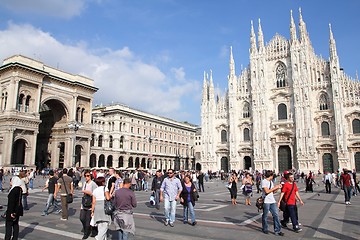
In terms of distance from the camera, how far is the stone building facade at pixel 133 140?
55281 millimetres

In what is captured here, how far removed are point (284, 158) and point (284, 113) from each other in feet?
22.1

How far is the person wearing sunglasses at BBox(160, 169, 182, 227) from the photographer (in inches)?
351

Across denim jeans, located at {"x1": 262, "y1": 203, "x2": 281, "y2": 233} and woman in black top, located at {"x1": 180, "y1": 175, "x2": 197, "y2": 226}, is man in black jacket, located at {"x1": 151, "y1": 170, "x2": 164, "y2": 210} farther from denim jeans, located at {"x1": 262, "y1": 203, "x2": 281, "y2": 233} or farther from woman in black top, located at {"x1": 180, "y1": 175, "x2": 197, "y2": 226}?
denim jeans, located at {"x1": 262, "y1": 203, "x2": 281, "y2": 233}

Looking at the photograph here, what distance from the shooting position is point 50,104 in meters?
44.4

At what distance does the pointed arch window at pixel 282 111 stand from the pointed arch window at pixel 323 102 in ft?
16.1

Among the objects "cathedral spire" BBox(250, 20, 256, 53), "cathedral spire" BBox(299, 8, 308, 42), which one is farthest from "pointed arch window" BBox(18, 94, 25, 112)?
"cathedral spire" BBox(299, 8, 308, 42)

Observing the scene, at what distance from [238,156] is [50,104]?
3002cm

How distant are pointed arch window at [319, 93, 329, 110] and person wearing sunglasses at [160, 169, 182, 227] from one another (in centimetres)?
3809

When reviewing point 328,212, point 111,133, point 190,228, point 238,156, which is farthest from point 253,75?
point 190,228

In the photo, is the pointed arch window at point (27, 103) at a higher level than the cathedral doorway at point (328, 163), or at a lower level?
higher

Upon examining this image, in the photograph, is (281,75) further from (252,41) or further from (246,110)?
(246,110)

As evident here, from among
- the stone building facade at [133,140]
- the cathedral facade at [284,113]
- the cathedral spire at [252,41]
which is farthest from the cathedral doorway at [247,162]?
the cathedral spire at [252,41]

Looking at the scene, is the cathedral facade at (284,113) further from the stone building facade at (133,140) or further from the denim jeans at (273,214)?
the denim jeans at (273,214)

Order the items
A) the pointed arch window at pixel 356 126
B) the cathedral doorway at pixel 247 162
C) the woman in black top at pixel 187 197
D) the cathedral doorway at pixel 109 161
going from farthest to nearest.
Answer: the cathedral doorway at pixel 109 161, the cathedral doorway at pixel 247 162, the pointed arch window at pixel 356 126, the woman in black top at pixel 187 197
